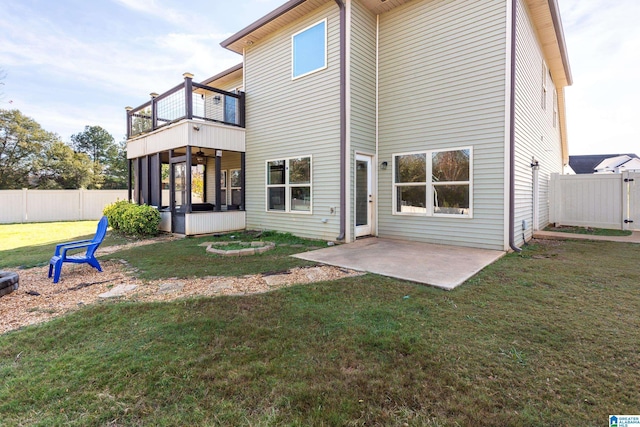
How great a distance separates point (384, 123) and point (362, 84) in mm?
1119

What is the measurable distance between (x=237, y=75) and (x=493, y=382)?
1208 cm

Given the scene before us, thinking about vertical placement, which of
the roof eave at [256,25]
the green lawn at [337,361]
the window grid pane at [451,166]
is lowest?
the green lawn at [337,361]

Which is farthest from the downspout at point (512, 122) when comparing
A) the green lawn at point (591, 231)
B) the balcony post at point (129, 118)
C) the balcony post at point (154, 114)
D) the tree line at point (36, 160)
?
the tree line at point (36, 160)

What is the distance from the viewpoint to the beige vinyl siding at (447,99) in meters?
6.04

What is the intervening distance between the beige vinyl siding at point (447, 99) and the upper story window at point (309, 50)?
1.55 meters

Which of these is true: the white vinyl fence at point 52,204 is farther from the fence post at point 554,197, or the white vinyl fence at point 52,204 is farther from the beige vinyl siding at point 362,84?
the fence post at point 554,197

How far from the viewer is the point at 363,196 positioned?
7.63 meters

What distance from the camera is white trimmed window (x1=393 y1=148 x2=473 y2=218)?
255 inches

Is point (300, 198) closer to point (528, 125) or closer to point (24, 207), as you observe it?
point (528, 125)

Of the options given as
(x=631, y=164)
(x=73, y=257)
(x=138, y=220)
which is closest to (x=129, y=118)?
(x=138, y=220)

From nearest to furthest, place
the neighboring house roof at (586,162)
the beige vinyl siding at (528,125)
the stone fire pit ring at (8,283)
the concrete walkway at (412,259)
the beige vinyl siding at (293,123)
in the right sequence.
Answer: the stone fire pit ring at (8,283)
the concrete walkway at (412,259)
the beige vinyl siding at (528,125)
the beige vinyl siding at (293,123)
the neighboring house roof at (586,162)

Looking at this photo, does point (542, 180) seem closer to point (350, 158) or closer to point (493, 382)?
point (350, 158)

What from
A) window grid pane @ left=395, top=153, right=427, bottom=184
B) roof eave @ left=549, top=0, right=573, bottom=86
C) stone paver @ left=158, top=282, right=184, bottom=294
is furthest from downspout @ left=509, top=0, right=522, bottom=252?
stone paver @ left=158, top=282, right=184, bottom=294

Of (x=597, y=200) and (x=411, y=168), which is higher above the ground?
(x=411, y=168)
